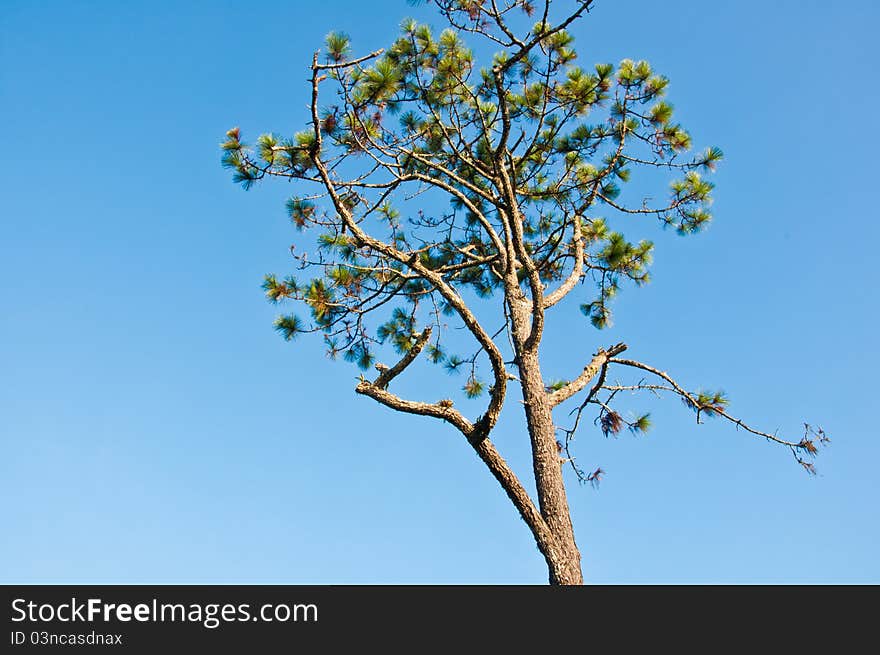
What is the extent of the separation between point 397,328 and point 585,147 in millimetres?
2338

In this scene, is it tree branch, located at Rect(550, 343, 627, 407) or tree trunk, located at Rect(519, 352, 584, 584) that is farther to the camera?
tree branch, located at Rect(550, 343, 627, 407)

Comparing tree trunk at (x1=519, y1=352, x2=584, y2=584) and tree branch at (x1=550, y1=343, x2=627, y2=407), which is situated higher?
tree branch at (x1=550, y1=343, x2=627, y2=407)

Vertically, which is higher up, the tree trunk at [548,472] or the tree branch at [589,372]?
the tree branch at [589,372]

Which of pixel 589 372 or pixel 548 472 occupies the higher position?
pixel 589 372

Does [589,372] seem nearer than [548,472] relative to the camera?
No

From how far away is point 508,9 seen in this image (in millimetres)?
5105

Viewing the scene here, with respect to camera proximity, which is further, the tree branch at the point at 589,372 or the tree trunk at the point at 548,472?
the tree branch at the point at 589,372
